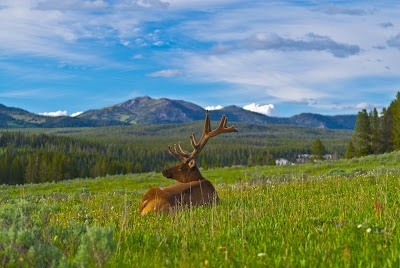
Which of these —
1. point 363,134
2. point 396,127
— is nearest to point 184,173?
point 396,127

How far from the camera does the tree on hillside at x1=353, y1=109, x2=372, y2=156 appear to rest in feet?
244

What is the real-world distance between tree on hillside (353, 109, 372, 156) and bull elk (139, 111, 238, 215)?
64061mm

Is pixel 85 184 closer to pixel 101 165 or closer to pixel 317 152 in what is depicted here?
pixel 317 152

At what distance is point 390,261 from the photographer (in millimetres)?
4500

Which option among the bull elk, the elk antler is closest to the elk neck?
the bull elk

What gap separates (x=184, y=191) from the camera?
1244cm

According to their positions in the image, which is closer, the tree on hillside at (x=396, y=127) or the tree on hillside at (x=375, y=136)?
the tree on hillside at (x=396, y=127)

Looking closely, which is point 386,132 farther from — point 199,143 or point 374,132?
point 199,143

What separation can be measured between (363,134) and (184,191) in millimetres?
68678

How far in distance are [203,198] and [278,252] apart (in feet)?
23.7

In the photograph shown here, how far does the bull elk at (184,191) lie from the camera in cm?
1148

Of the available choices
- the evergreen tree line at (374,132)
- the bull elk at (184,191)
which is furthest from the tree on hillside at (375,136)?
the bull elk at (184,191)

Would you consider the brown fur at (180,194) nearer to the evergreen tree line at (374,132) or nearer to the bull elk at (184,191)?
the bull elk at (184,191)

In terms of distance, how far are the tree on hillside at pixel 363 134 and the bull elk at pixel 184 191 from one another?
64061mm
